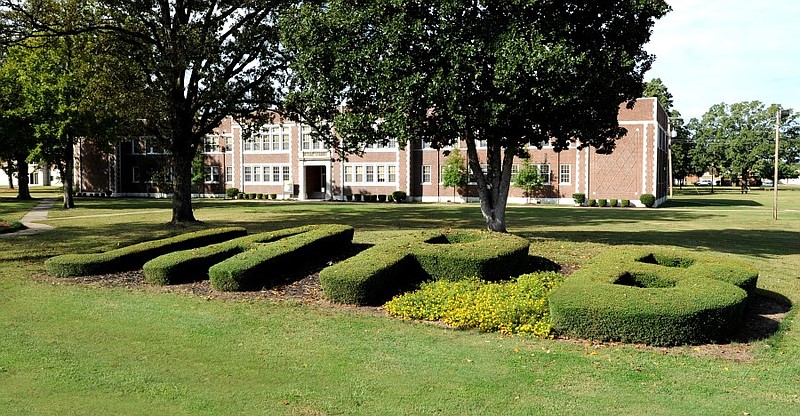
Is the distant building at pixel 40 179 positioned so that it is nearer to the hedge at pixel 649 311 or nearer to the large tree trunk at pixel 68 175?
the large tree trunk at pixel 68 175

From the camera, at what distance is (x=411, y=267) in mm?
11172

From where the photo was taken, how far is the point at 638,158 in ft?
152

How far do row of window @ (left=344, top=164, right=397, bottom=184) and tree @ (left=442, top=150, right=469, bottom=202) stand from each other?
5511 millimetres

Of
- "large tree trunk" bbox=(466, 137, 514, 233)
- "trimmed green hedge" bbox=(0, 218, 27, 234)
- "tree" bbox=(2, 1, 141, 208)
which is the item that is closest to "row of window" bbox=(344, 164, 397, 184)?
"tree" bbox=(2, 1, 141, 208)

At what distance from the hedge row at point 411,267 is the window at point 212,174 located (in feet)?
172

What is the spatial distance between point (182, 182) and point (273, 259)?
15.7 metres

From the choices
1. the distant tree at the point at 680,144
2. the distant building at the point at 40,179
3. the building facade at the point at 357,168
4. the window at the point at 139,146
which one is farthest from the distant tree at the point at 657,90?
the distant building at the point at 40,179

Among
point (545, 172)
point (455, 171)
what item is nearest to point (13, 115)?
point (455, 171)

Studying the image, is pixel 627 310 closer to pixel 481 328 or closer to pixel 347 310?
pixel 481 328

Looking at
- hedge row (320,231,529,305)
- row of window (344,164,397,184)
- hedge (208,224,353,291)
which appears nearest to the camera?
hedge row (320,231,529,305)

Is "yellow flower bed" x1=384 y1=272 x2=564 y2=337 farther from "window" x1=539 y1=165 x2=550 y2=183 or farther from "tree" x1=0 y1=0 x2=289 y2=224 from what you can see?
"window" x1=539 y1=165 x2=550 y2=183

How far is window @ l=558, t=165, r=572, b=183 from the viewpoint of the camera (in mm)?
49094

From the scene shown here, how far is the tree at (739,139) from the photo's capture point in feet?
271

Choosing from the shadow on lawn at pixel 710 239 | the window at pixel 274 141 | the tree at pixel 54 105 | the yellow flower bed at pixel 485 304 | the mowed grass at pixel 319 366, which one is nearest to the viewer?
the mowed grass at pixel 319 366
